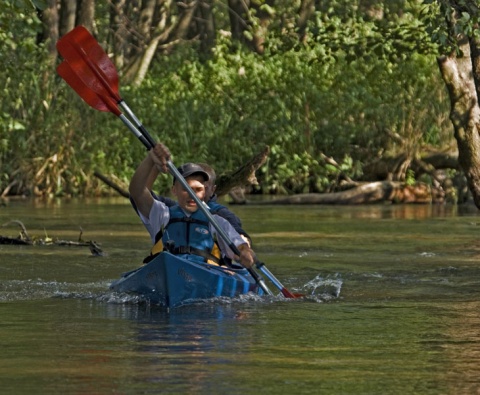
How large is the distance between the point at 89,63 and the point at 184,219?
1.82 metres

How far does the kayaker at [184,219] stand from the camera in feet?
38.2

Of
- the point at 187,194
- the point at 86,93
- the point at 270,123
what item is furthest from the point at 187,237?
the point at 270,123

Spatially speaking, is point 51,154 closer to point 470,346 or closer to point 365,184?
point 365,184

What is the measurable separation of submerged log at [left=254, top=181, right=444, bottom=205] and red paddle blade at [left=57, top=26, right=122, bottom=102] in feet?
49.3

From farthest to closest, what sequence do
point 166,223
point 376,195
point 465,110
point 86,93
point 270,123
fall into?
point 270,123 → point 376,195 → point 465,110 → point 86,93 → point 166,223

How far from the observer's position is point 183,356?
8539 millimetres

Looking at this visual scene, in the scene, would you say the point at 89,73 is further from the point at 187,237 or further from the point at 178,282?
the point at 178,282

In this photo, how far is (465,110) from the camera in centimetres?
1780

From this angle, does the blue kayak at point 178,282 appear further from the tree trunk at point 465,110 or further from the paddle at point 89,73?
the tree trunk at point 465,110

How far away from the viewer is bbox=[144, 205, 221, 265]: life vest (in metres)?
11.8

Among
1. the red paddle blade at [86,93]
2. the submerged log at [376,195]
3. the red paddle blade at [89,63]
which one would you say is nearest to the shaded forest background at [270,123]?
the submerged log at [376,195]

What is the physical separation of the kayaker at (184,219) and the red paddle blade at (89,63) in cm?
115

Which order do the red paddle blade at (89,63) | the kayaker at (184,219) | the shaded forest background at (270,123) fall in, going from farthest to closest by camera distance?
the shaded forest background at (270,123), the red paddle blade at (89,63), the kayaker at (184,219)

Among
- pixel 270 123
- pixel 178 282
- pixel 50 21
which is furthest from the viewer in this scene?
pixel 50 21
